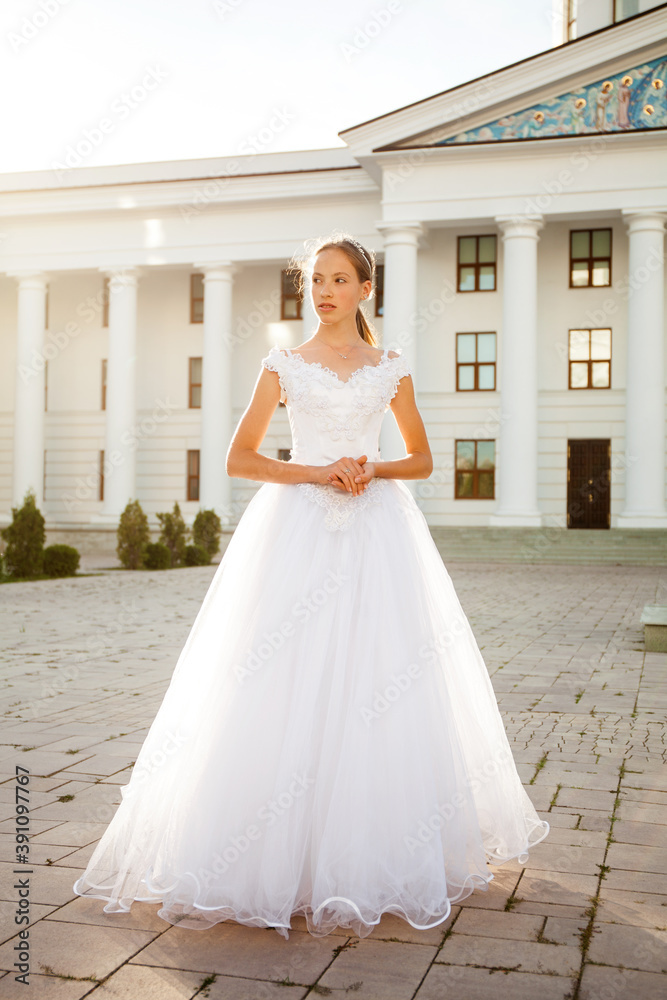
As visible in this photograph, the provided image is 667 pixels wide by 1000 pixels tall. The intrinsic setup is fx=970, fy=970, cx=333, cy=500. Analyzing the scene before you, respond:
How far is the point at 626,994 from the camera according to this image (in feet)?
8.68

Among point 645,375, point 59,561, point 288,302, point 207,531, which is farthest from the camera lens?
point 288,302

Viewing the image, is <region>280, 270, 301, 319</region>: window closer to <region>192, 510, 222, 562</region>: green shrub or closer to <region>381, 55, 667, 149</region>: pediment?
<region>381, 55, 667, 149</region>: pediment

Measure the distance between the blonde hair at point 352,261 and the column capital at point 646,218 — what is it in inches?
1088

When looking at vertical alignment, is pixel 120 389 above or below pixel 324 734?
above

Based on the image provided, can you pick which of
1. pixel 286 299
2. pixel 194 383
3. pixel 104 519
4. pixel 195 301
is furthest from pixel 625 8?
pixel 104 519

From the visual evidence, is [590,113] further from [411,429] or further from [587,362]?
[411,429]

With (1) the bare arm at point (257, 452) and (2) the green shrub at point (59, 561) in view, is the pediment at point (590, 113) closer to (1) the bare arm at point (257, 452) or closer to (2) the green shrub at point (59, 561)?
(2) the green shrub at point (59, 561)

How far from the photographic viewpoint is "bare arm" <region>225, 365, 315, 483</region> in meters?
3.51

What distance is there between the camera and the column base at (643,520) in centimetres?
2809

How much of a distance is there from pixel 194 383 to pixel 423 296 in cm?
931

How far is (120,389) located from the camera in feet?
113

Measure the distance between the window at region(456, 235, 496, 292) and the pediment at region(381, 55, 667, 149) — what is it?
13.2 feet

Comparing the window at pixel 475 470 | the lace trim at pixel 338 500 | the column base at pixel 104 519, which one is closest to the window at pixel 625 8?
the window at pixel 475 470

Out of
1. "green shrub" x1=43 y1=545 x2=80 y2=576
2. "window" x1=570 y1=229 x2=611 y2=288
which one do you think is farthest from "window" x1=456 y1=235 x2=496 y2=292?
"green shrub" x1=43 y1=545 x2=80 y2=576
